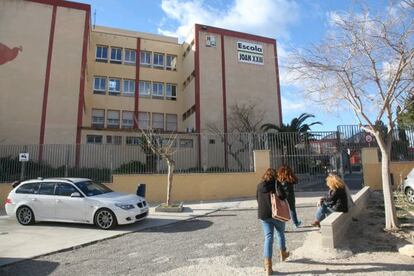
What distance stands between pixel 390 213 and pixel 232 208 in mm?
6730

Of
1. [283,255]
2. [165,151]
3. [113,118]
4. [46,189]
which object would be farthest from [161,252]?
[113,118]

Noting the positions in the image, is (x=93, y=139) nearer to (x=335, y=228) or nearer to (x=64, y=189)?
(x=64, y=189)

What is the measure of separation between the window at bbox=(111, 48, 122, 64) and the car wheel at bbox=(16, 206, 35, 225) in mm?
23403

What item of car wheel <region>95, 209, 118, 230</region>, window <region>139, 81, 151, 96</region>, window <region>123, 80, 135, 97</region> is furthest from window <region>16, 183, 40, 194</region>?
window <region>139, 81, 151, 96</region>

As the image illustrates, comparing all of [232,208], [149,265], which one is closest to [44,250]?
[149,265]

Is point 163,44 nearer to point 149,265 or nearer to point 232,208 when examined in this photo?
point 232,208

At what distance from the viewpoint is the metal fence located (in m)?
16.7

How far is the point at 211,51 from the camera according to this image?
1242 inches

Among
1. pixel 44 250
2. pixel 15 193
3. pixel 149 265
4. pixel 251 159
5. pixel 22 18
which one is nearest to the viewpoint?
pixel 149 265

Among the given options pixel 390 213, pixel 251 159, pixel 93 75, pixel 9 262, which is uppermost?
pixel 93 75

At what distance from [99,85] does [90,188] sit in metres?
22.3

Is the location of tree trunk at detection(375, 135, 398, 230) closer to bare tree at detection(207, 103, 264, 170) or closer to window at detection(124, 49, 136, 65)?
bare tree at detection(207, 103, 264, 170)

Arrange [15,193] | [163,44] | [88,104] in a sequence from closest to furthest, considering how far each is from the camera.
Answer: [15,193]
[88,104]
[163,44]

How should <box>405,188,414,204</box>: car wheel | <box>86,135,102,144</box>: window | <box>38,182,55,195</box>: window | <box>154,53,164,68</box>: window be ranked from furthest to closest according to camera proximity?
<box>154,53,164,68</box>: window < <box>86,135,102,144</box>: window < <box>405,188,414,204</box>: car wheel < <box>38,182,55,195</box>: window
